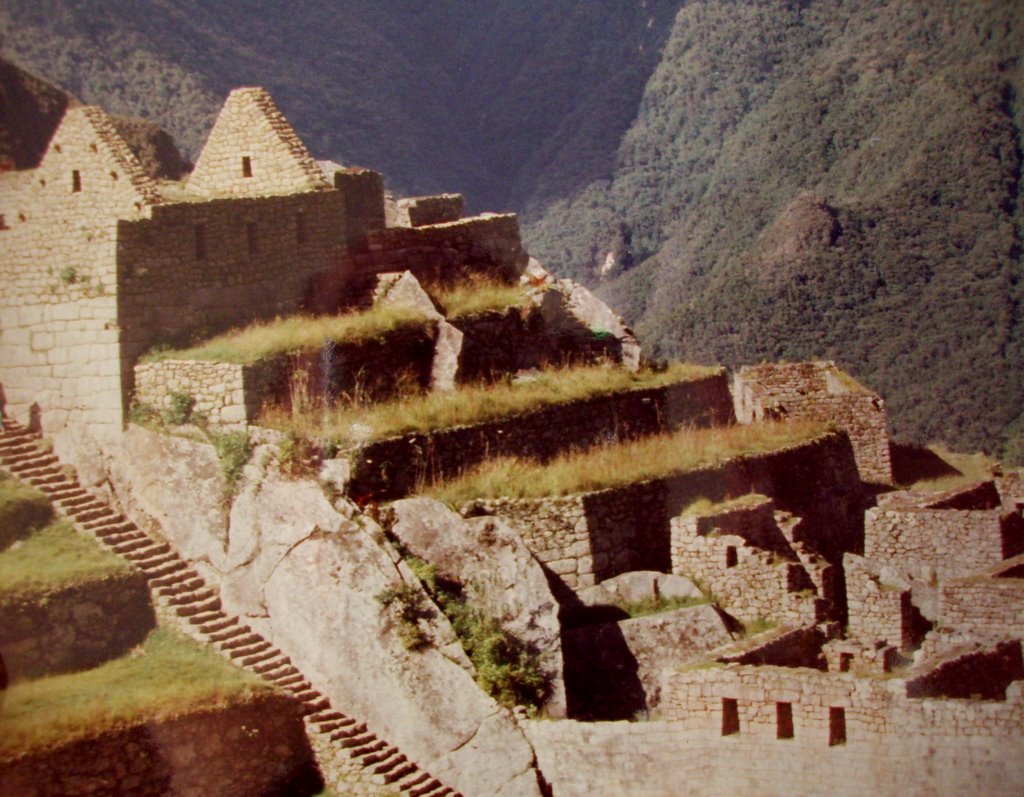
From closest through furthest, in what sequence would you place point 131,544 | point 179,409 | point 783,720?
1. point 783,720
2. point 131,544
3. point 179,409

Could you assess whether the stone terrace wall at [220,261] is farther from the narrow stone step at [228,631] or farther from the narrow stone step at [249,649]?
the narrow stone step at [249,649]

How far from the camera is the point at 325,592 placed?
21.3m

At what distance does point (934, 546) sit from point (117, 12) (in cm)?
1315

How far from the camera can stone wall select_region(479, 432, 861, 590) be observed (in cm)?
2273

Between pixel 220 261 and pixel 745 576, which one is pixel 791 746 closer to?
A: pixel 745 576

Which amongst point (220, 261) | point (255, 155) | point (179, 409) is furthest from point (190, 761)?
point (255, 155)

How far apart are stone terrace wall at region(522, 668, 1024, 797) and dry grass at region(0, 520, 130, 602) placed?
18.0 feet

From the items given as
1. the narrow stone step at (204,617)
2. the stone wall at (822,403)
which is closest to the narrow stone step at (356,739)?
the narrow stone step at (204,617)

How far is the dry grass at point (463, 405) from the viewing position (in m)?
22.8

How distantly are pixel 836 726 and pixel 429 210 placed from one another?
12.5m

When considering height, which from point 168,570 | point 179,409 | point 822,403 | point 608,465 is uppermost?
point 179,409

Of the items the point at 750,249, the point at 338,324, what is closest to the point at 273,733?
the point at 338,324

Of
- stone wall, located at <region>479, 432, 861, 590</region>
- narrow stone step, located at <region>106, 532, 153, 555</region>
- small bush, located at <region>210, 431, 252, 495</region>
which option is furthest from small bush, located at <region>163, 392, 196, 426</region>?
stone wall, located at <region>479, 432, 861, 590</region>

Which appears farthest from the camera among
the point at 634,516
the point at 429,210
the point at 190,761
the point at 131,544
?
the point at 429,210
